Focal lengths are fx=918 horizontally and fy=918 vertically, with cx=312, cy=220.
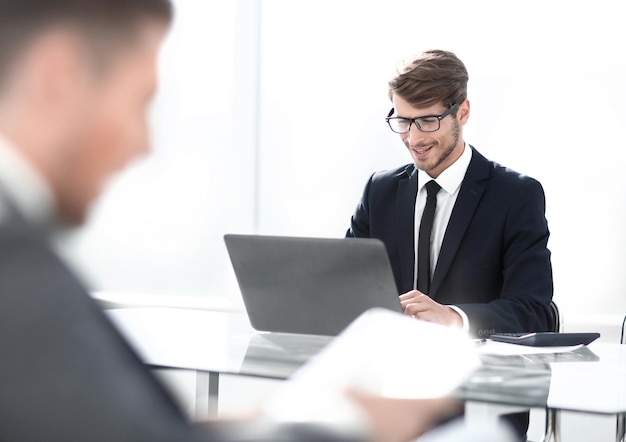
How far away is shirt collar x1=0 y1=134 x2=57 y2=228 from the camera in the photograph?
0.63 m

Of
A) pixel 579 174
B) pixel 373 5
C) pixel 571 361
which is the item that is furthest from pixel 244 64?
pixel 571 361

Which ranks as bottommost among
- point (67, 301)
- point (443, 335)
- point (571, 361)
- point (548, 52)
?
point (571, 361)

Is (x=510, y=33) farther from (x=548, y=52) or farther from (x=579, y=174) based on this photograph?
(x=579, y=174)

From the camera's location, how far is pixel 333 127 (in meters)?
4.96

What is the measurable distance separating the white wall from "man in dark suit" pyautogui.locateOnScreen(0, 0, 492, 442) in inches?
143

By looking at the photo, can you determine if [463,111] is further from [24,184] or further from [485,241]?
[24,184]

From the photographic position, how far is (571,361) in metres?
2.06

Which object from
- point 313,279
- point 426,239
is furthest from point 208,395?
point 426,239

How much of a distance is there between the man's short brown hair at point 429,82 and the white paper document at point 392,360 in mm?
2225

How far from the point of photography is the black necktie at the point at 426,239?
2.96 m

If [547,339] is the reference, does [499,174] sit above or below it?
above

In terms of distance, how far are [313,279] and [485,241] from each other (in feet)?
3.22

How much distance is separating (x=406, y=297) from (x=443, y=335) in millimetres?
1357

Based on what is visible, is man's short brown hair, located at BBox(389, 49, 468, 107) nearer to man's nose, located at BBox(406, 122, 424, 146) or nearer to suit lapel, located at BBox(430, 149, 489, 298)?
man's nose, located at BBox(406, 122, 424, 146)
